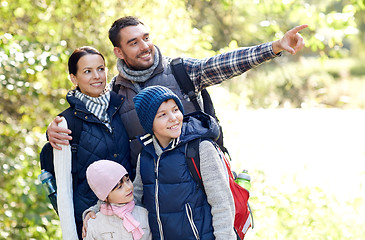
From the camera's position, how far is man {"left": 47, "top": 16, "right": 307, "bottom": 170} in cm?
266

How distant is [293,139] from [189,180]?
5.61 m

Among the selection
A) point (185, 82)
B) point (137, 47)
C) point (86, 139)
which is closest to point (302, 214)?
point (185, 82)

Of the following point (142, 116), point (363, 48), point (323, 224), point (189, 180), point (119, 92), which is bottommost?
point (323, 224)

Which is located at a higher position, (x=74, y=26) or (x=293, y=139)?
(x=74, y=26)

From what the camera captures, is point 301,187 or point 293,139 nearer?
point 301,187

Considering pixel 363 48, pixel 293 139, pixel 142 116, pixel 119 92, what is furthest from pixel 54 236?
pixel 363 48

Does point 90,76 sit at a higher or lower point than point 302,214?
higher

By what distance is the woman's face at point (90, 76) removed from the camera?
8.45 ft

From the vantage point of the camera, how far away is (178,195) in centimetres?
220

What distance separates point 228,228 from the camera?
2.15 m

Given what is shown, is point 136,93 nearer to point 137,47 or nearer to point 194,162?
point 137,47

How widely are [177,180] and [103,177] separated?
36 cm

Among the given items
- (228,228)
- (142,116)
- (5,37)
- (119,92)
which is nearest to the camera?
(228,228)

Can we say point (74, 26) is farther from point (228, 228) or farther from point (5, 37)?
point (228, 228)
